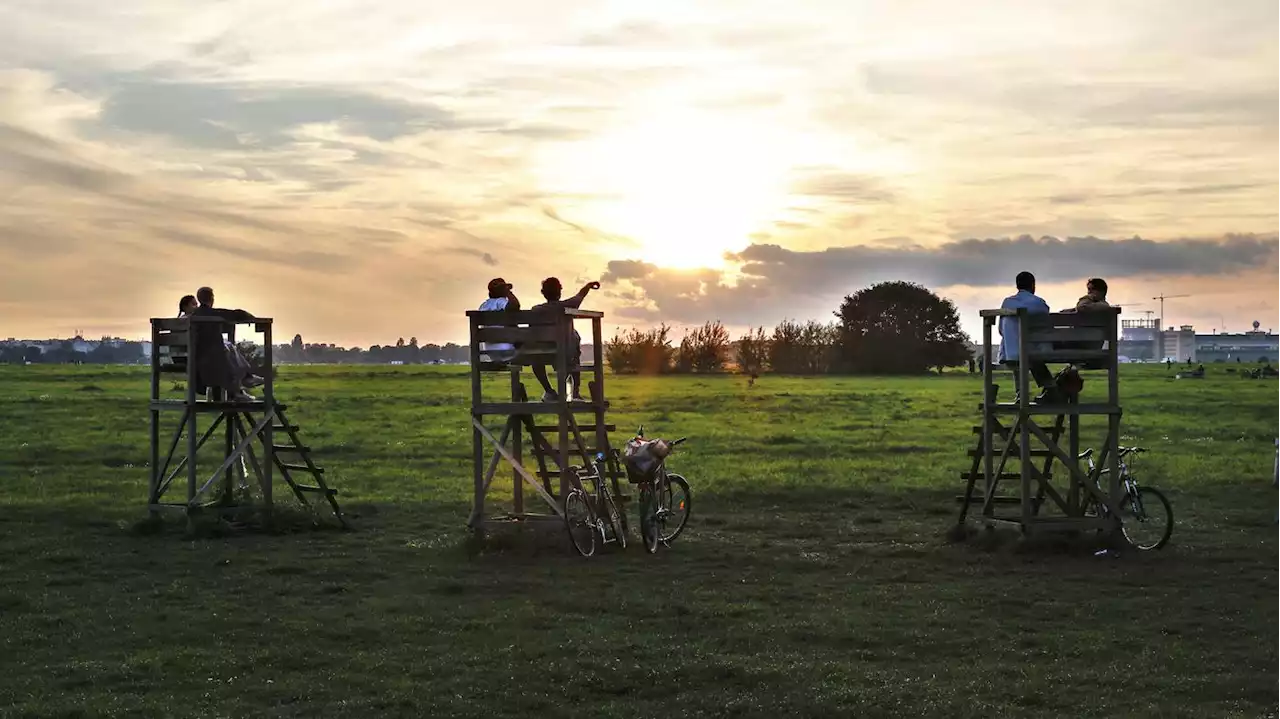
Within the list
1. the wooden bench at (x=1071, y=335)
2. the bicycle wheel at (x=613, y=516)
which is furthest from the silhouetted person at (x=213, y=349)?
the wooden bench at (x=1071, y=335)

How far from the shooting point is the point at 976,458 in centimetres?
1853

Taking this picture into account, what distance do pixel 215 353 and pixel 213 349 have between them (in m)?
0.07

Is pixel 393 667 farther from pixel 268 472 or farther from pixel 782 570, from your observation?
pixel 268 472

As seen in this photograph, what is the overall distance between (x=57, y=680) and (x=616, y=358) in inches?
4315

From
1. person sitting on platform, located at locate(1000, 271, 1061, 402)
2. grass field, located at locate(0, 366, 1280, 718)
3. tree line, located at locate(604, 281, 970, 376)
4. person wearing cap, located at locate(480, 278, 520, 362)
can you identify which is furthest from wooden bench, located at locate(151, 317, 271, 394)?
tree line, located at locate(604, 281, 970, 376)

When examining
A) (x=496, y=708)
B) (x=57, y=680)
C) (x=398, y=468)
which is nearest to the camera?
(x=496, y=708)

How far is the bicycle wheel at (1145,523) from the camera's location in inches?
671

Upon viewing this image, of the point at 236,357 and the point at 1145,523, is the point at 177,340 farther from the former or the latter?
the point at 1145,523

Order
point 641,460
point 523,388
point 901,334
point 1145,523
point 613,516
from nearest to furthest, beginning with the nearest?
point 641,460, point 613,516, point 523,388, point 1145,523, point 901,334

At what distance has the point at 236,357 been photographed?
19656 mm

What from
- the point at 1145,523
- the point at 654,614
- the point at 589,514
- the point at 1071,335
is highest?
the point at 1071,335

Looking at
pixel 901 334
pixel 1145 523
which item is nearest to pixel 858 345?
pixel 901 334

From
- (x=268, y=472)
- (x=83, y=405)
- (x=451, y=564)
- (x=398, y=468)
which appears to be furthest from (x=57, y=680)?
(x=83, y=405)

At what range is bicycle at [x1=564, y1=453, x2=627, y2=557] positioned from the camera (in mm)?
16828
